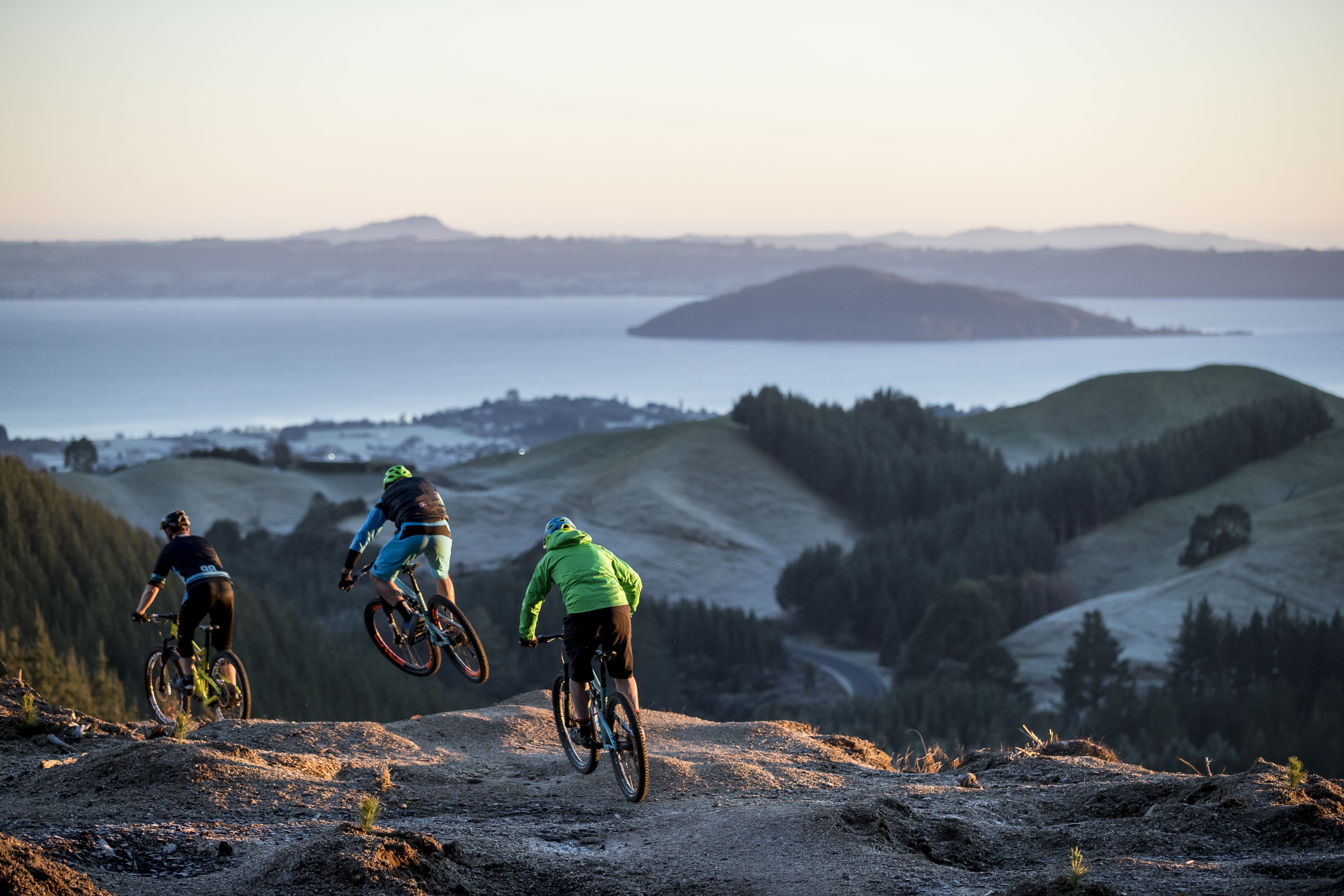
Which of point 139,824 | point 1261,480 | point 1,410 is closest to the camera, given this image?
point 139,824

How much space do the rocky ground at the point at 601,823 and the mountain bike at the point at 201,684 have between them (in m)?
0.83

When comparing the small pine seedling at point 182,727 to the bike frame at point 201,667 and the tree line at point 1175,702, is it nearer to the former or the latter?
the bike frame at point 201,667

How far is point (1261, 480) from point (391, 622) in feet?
254

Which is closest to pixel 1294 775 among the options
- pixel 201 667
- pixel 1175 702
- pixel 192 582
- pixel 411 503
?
pixel 411 503

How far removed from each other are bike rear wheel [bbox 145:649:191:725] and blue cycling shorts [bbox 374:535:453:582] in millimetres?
2851

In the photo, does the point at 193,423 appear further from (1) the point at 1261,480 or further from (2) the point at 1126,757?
(2) the point at 1126,757

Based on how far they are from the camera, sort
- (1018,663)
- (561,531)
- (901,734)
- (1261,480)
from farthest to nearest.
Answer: (1261,480), (1018,663), (901,734), (561,531)

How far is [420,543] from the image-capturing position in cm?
1092

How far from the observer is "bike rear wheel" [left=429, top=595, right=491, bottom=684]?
11.2 meters

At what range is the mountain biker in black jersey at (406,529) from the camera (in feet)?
35.9

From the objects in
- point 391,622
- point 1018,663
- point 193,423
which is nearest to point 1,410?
point 193,423

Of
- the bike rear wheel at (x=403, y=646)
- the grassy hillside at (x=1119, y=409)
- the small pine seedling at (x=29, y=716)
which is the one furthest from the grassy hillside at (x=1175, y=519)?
the small pine seedling at (x=29, y=716)

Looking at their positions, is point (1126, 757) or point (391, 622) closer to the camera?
point (391, 622)

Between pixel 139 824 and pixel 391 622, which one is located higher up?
pixel 391 622
